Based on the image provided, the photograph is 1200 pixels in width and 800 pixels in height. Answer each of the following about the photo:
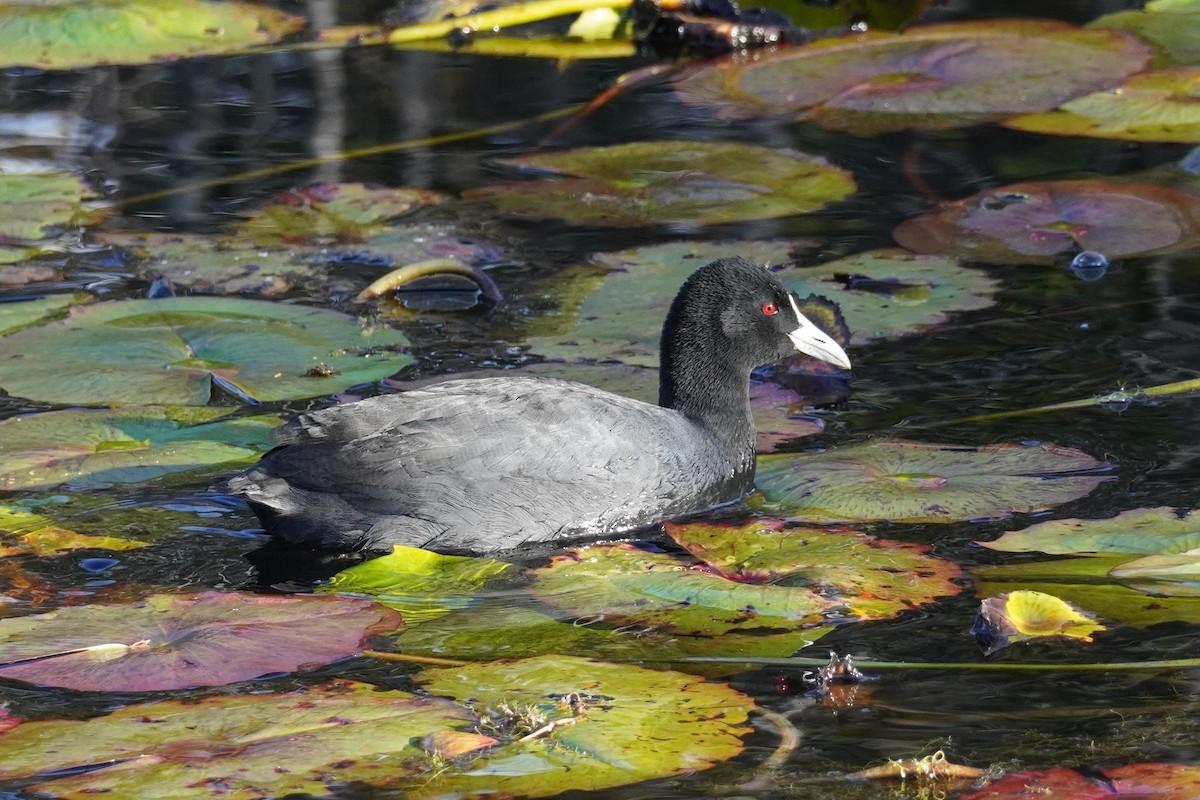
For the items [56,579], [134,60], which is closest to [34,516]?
[56,579]

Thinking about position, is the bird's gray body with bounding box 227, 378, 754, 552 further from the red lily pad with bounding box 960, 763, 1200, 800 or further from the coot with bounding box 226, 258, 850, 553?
the red lily pad with bounding box 960, 763, 1200, 800

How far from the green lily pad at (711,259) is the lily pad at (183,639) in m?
2.01

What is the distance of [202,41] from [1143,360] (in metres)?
6.17

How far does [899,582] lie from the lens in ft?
13.6

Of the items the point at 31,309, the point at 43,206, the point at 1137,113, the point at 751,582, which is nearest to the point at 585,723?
the point at 751,582

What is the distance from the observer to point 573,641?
392 centimetres

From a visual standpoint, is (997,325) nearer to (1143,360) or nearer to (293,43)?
(1143,360)

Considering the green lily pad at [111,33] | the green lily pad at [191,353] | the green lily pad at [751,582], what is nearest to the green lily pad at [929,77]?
the green lily pad at [111,33]

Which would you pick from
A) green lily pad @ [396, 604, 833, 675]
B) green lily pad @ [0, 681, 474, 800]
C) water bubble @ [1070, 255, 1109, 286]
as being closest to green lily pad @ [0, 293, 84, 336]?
green lily pad @ [396, 604, 833, 675]

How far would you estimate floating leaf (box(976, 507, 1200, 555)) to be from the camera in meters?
4.19

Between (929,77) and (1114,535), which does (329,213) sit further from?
(1114,535)

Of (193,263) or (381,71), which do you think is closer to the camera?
Result: (193,263)

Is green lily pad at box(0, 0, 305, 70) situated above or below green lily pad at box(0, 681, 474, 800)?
above

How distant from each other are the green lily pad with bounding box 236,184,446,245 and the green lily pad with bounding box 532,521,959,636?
3.10m
